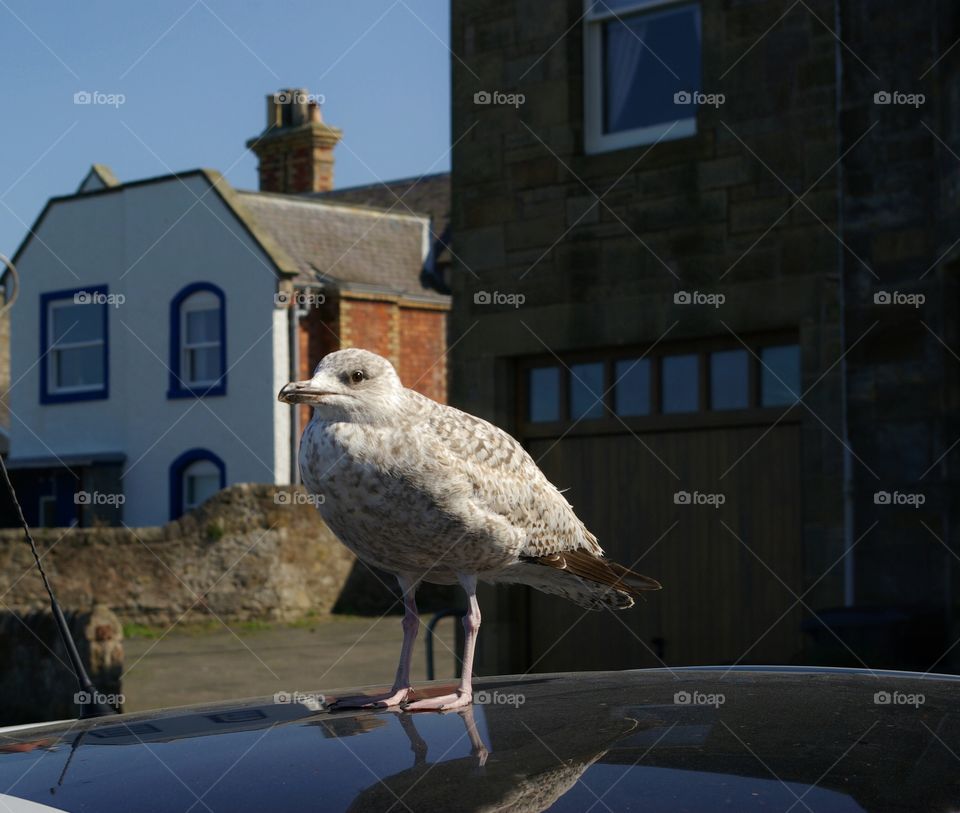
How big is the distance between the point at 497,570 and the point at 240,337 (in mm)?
21576

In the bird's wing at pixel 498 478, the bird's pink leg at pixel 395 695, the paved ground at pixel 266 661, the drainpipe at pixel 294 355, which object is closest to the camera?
the bird's pink leg at pixel 395 695

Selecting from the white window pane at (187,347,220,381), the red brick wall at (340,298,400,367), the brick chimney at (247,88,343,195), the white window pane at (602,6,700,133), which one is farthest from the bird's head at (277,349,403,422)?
the brick chimney at (247,88,343,195)

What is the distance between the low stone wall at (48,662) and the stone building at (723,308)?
3072 millimetres

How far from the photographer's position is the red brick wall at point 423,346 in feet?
88.2

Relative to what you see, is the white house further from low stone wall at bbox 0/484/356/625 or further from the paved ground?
the paved ground

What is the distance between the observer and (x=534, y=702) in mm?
3215

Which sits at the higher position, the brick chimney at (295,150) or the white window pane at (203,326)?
the brick chimney at (295,150)

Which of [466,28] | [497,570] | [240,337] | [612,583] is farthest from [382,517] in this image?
[240,337]

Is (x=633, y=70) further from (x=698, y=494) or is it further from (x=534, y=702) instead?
(x=534, y=702)

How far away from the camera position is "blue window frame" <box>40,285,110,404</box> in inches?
1049

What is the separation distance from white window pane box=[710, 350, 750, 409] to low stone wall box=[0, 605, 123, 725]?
16.6ft

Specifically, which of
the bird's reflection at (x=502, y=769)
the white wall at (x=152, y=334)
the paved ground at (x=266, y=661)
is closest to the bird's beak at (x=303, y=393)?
the bird's reflection at (x=502, y=769)

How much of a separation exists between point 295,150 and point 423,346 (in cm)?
822

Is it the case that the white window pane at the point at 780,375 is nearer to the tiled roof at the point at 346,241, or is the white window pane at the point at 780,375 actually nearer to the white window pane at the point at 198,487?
the tiled roof at the point at 346,241
